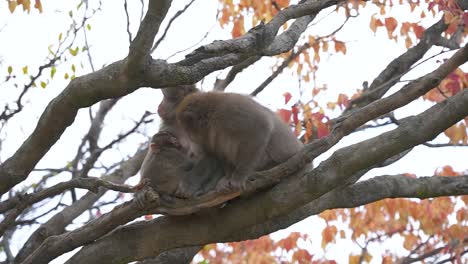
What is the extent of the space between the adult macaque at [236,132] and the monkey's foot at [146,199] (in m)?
0.55

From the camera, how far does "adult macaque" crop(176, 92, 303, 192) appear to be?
5035 millimetres

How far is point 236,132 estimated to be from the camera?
5094mm

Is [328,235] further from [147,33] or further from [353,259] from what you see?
[147,33]

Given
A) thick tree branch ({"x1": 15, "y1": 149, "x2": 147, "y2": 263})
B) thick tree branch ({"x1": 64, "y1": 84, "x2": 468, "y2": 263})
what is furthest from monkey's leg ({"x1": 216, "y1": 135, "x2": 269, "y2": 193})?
thick tree branch ({"x1": 15, "y1": 149, "x2": 147, "y2": 263})

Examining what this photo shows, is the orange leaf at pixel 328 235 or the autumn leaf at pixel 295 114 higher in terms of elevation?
the autumn leaf at pixel 295 114

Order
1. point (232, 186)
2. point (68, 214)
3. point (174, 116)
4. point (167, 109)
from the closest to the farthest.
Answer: point (232, 186)
point (174, 116)
point (167, 109)
point (68, 214)

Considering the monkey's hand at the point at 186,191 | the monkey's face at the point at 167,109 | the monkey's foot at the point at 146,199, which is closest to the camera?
the monkey's foot at the point at 146,199

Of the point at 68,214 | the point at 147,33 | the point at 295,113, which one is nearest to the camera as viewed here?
the point at 147,33

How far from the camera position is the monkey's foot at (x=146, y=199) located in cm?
445

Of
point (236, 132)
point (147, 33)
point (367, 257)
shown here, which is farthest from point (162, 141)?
point (367, 257)

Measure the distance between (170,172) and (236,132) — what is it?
2.02ft

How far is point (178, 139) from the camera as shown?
17.4 feet

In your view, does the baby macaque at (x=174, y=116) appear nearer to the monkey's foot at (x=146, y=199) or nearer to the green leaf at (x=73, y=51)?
the monkey's foot at (x=146, y=199)

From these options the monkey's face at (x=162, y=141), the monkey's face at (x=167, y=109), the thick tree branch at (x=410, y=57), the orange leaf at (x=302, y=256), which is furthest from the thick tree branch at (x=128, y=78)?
the orange leaf at (x=302, y=256)
